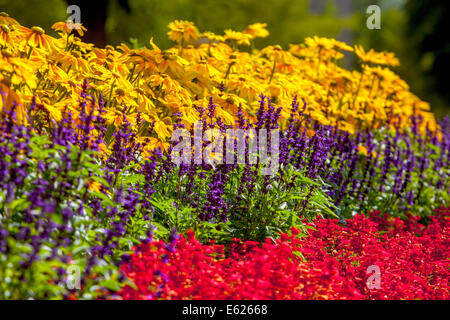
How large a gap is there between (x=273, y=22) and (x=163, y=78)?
1364cm

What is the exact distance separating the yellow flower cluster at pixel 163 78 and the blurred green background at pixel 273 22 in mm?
2889

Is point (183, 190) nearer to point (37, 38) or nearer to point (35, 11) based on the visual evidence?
point (37, 38)

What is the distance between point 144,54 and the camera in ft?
17.6

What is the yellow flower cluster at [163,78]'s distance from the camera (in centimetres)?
463

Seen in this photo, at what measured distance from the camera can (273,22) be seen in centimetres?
1828

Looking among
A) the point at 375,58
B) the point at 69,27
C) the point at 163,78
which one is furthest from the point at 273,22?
the point at 163,78

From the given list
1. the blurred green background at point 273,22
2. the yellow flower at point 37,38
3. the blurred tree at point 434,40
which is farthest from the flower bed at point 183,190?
A: the blurred tree at point 434,40

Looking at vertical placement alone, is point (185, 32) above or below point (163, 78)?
above

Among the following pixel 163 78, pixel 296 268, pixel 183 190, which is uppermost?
pixel 163 78

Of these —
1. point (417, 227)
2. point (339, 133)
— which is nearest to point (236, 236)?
point (417, 227)

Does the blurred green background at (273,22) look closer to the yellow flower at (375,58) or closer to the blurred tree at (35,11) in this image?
the blurred tree at (35,11)

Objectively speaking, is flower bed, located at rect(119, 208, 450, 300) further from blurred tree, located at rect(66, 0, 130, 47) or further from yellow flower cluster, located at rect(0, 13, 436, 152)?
blurred tree, located at rect(66, 0, 130, 47)

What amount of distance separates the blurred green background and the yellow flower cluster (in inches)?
114
